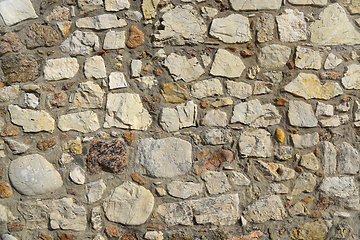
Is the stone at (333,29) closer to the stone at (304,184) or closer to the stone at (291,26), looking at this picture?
the stone at (291,26)

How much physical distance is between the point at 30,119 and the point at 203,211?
1355 mm

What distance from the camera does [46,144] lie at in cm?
180

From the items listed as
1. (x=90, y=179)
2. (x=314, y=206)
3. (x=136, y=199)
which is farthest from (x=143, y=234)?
(x=314, y=206)

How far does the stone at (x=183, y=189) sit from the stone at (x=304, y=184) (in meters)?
0.77

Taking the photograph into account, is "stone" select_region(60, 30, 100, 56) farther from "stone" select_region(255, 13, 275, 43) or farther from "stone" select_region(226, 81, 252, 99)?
"stone" select_region(255, 13, 275, 43)

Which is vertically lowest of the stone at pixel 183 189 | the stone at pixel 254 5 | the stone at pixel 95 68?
the stone at pixel 183 189

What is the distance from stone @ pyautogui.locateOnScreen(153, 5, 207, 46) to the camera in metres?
1.92

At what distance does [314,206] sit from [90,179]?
1.71 meters

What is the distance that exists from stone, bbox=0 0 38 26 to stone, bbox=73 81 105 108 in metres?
0.59

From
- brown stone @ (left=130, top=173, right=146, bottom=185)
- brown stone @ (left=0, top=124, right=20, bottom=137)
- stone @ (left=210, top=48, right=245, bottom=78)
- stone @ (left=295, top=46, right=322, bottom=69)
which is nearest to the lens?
brown stone @ (left=0, top=124, right=20, bottom=137)

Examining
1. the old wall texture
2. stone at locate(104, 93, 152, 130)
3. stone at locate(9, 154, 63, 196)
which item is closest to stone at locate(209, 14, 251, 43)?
the old wall texture

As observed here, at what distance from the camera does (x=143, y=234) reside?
1860mm

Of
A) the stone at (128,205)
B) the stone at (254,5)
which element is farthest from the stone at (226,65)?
the stone at (128,205)

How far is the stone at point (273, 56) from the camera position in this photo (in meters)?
2.04
